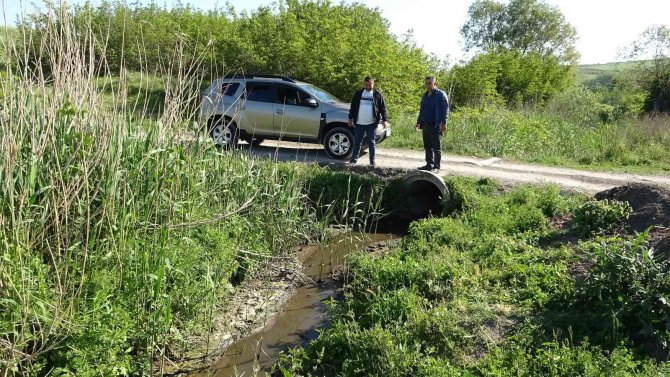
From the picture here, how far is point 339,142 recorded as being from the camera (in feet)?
39.1

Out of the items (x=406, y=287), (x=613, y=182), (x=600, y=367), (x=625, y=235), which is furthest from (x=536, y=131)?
(x=600, y=367)

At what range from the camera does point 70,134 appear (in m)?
4.60

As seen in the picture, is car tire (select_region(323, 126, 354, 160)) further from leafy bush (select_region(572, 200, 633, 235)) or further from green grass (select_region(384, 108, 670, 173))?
leafy bush (select_region(572, 200, 633, 235))

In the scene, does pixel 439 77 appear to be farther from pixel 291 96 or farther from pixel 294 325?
pixel 294 325

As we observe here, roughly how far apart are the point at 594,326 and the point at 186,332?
389 centimetres

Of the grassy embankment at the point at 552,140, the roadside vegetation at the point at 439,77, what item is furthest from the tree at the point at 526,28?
the grassy embankment at the point at 552,140

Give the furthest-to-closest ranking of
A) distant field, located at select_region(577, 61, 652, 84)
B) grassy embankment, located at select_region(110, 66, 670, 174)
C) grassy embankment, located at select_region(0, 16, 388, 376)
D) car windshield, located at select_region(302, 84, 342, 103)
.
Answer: distant field, located at select_region(577, 61, 652, 84) < grassy embankment, located at select_region(110, 66, 670, 174) < car windshield, located at select_region(302, 84, 342, 103) < grassy embankment, located at select_region(0, 16, 388, 376)

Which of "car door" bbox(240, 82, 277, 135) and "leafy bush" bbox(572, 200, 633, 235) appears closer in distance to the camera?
"leafy bush" bbox(572, 200, 633, 235)

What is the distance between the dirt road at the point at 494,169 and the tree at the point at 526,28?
3184 cm

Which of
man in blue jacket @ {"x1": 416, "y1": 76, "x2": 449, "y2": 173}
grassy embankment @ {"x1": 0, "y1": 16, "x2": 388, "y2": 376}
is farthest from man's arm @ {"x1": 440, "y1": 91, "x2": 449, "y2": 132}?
grassy embankment @ {"x1": 0, "y1": 16, "x2": 388, "y2": 376}

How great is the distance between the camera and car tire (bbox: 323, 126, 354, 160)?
466 inches

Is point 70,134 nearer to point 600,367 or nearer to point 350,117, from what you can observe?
point 600,367

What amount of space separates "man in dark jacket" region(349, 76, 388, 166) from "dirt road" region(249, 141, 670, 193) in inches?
31.8

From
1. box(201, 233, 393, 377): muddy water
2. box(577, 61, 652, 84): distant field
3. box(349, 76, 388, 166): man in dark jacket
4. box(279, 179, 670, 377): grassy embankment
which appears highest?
box(577, 61, 652, 84): distant field
